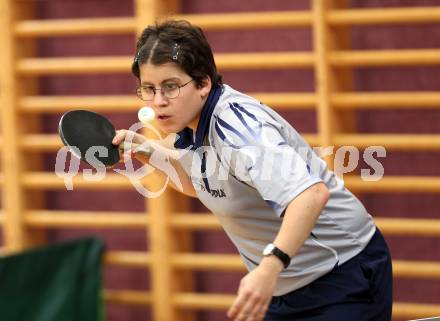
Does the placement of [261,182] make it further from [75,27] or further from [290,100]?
[75,27]

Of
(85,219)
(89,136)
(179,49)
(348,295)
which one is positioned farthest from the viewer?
(85,219)

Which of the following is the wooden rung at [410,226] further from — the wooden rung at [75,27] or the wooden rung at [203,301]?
the wooden rung at [75,27]

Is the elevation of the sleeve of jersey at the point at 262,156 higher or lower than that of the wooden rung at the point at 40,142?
higher

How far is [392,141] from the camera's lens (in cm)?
429

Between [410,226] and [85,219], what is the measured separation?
183cm

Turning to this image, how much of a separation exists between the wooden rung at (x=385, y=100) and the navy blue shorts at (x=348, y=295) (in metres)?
1.76

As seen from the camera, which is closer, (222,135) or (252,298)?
Result: (252,298)

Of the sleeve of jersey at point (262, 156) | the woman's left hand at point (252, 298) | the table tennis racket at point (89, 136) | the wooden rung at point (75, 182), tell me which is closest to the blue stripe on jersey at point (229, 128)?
the sleeve of jersey at point (262, 156)

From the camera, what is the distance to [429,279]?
447 cm

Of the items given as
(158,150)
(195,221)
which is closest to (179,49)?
(158,150)

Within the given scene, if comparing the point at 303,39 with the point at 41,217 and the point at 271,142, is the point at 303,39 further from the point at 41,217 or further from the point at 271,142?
the point at 271,142

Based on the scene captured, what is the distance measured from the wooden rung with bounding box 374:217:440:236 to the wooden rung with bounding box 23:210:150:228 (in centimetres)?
131

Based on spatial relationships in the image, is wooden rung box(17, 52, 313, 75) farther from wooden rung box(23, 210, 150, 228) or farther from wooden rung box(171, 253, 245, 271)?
wooden rung box(171, 253, 245, 271)

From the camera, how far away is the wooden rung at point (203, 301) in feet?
15.5
